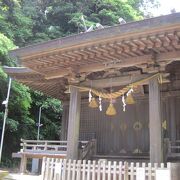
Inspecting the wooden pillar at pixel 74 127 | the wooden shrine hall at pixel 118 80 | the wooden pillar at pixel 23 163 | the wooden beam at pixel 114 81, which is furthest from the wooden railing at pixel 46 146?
the wooden beam at pixel 114 81

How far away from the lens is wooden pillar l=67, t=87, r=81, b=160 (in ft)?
28.6

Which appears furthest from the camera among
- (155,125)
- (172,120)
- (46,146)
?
(46,146)

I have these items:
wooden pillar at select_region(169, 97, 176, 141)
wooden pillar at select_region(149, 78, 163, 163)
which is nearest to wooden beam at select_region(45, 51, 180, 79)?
wooden pillar at select_region(149, 78, 163, 163)

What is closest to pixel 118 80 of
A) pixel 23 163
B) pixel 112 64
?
pixel 112 64

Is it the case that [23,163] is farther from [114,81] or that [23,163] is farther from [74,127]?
[114,81]

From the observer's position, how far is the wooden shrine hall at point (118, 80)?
7023 mm

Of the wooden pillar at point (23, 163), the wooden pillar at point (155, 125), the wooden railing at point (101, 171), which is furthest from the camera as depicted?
the wooden pillar at point (23, 163)

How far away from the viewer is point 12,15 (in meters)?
25.5

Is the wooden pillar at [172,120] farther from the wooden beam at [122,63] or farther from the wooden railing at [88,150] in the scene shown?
the wooden beam at [122,63]

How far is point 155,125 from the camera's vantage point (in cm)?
745

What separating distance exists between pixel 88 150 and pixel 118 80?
3366 millimetres

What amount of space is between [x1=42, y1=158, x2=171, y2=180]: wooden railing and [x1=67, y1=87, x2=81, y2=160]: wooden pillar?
0.85 m

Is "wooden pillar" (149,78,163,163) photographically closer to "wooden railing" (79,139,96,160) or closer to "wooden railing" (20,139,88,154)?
"wooden railing" (79,139,96,160)

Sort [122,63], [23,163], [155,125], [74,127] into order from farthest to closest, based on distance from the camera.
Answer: [23,163] → [74,127] → [122,63] → [155,125]
